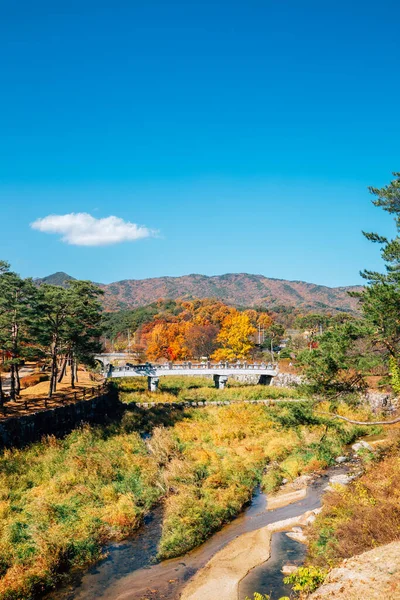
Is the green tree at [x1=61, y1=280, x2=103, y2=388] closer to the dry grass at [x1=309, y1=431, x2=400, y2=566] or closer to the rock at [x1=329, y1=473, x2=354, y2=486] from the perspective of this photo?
the rock at [x1=329, y1=473, x2=354, y2=486]

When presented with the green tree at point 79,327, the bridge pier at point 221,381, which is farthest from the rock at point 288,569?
the bridge pier at point 221,381

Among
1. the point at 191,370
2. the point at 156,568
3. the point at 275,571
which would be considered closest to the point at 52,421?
the point at 156,568

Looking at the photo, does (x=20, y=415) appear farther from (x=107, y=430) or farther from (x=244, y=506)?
(x=244, y=506)

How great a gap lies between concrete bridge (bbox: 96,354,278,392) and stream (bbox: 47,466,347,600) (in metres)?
37.9

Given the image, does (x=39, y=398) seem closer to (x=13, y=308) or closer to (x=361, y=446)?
(x=13, y=308)

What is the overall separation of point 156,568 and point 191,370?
43.9 metres

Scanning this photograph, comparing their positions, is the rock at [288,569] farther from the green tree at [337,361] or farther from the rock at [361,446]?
the rock at [361,446]

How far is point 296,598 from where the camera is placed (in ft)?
42.2

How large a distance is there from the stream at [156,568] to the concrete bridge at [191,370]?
37909 millimetres

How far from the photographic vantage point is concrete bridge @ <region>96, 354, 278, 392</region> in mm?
58281

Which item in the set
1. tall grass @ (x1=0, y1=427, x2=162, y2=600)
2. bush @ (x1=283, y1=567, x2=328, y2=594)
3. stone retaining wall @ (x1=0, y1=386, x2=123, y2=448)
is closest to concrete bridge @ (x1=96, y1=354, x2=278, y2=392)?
stone retaining wall @ (x1=0, y1=386, x2=123, y2=448)

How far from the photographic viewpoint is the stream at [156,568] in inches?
577

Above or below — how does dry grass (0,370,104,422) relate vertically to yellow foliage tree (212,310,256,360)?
below

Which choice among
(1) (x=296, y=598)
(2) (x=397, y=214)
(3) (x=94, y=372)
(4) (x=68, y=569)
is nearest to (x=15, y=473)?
(4) (x=68, y=569)
